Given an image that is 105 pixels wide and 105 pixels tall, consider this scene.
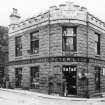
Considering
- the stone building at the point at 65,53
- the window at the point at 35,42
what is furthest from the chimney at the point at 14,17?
the window at the point at 35,42

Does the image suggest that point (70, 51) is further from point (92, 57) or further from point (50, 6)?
point (50, 6)

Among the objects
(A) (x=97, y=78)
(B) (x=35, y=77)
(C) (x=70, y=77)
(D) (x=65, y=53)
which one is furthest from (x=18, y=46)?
(A) (x=97, y=78)

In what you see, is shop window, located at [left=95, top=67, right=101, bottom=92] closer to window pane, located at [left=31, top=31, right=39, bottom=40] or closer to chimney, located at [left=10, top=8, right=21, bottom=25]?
window pane, located at [left=31, top=31, right=39, bottom=40]

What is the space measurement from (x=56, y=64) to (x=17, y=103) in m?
5.03

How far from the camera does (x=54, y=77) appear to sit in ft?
55.3

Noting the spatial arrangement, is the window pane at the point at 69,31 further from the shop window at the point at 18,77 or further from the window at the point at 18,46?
the shop window at the point at 18,77

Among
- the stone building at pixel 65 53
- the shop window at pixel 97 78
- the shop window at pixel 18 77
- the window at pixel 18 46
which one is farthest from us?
the window at pixel 18 46

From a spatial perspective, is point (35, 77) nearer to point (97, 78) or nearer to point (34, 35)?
point (34, 35)

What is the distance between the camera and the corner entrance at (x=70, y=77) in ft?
55.1

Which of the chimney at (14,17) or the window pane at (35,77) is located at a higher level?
the chimney at (14,17)

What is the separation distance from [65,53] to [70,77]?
81.0 inches

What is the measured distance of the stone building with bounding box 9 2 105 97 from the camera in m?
16.8

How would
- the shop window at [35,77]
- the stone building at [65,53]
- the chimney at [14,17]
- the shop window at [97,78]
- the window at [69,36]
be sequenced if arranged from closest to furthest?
1. the stone building at [65,53]
2. the window at [69,36]
3. the shop window at [35,77]
4. the shop window at [97,78]
5. the chimney at [14,17]

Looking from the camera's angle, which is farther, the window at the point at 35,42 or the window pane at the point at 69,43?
the window at the point at 35,42
